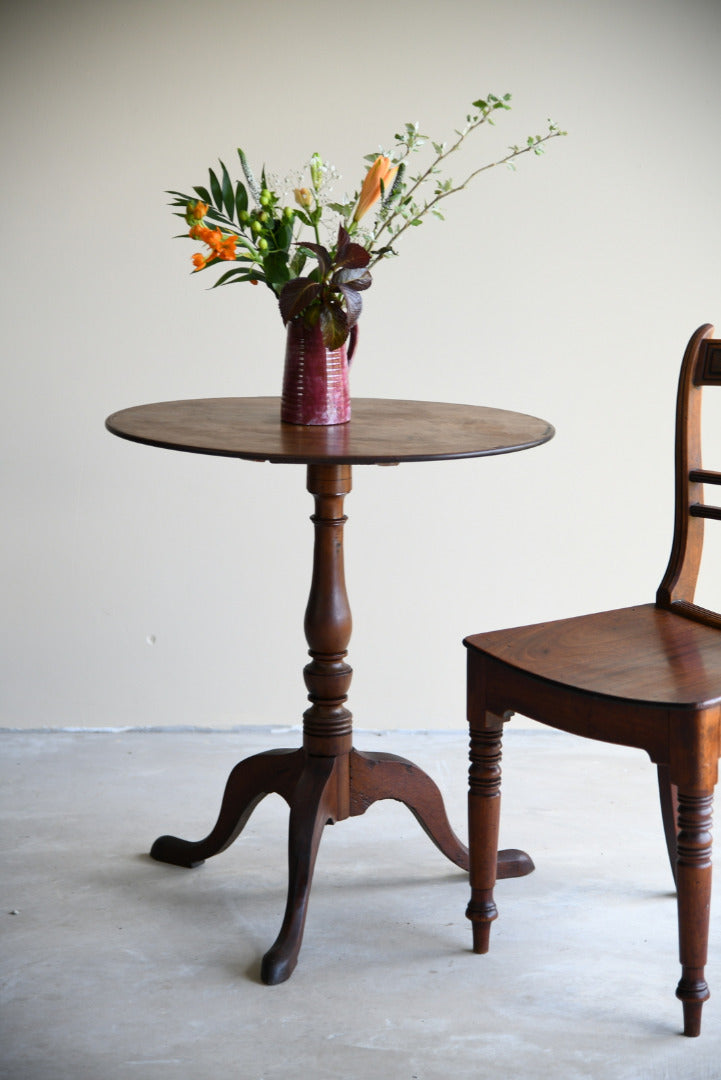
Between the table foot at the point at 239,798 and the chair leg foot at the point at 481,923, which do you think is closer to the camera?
the chair leg foot at the point at 481,923

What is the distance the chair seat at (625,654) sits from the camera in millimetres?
1672

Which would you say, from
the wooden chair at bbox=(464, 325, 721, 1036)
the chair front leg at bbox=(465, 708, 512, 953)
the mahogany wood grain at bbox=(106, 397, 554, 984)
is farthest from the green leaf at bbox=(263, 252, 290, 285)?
the chair front leg at bbox=(465, 708, 512, 953)

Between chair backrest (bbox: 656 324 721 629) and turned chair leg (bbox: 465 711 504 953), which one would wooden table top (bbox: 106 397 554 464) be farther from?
turned chair leg (bbox: 465 711 504 953)

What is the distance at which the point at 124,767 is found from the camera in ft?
9.34

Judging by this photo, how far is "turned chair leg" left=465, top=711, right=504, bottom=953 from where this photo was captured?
75.2 inches

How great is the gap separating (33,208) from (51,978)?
6.01 ft

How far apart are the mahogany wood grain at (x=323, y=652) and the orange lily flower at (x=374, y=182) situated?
359 millimetres

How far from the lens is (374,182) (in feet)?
6.20

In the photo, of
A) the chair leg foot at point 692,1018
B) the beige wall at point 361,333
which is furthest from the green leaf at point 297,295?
the chair leg foot at point 692,1018

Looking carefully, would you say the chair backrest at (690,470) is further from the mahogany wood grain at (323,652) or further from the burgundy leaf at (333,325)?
the burgundy leaf at (333,325)

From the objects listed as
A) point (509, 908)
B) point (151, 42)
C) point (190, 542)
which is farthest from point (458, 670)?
point (151, 42)

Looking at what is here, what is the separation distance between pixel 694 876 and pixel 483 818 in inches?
15.0

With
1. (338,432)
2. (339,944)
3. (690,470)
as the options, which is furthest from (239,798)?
(690,470)

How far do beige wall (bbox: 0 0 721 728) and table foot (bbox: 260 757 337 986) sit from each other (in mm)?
986
